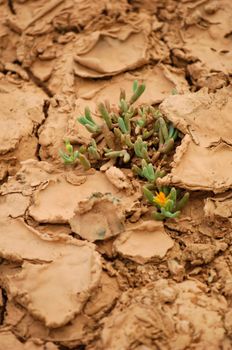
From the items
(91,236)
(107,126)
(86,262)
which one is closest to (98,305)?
(86,262)

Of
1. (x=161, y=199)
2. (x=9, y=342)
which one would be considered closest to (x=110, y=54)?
(x=161, y=199)

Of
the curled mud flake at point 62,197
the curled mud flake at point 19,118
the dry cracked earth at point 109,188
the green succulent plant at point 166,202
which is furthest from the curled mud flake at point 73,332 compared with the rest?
the curled mud flake at point 19,118

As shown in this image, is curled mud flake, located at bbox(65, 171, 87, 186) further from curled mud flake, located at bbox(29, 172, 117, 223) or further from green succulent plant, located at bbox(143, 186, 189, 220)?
green succulent plant, located at bbox(143, 186, 189, 220)

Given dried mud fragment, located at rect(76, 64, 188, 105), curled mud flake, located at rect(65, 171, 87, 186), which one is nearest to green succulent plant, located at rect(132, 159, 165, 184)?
curled mud flake, located at rect(65, 171, 87, 186)

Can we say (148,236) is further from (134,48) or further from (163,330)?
(134,48)

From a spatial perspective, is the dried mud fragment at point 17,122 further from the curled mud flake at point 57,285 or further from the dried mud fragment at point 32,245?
the curled mud flake at point 57,285

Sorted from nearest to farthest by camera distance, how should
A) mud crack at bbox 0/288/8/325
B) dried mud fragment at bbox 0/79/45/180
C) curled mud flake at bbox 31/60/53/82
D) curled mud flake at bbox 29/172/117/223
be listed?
mud crack at bbox 0/288/8/325 < curled mud flake at bbox 29/172/117/223 < dried mud fragment at bbox 0/79/45/180 < curled mud flake at bbox 31/60/53/82
